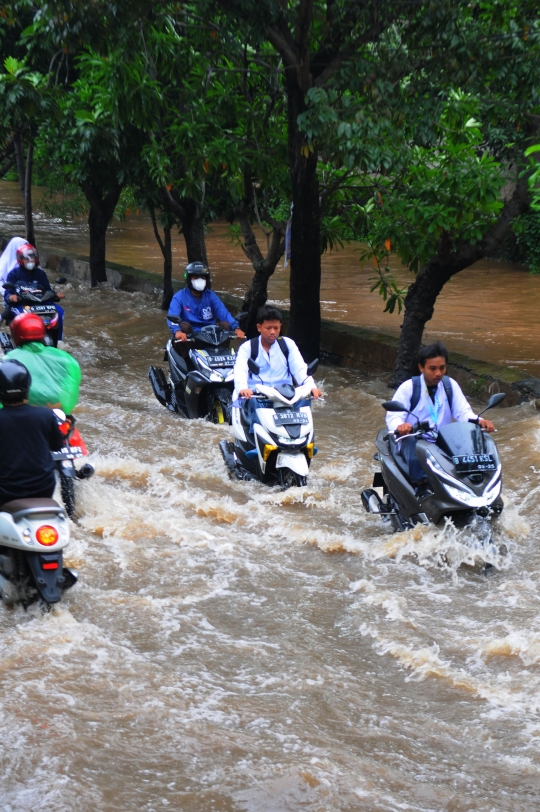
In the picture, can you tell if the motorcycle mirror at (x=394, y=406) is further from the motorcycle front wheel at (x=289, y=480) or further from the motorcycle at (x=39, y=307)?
the motorcycle at (x=39, y=307)

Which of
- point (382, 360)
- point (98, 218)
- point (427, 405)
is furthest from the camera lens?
point (98, 218)

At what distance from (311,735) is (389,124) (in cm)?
682

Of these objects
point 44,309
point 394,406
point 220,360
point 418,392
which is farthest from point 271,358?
point 44,309

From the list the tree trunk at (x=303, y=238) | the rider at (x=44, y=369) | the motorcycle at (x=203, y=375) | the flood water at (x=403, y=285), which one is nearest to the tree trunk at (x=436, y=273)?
the tree trunk at (x=303, y=238)

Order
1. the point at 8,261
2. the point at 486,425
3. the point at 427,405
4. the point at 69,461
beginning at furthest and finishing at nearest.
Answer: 1. the point at 8,261
2. the point at 427,405
3. the point at 69,461
4. the point at 486,425

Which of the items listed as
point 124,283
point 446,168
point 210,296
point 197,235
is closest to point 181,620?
point 210,296

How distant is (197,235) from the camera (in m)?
15.7

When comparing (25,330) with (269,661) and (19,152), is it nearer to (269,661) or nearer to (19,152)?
(269,661)

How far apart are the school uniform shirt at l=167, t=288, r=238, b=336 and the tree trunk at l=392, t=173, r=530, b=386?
2.29m

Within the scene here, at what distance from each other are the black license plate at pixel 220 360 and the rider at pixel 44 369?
10.8 ft

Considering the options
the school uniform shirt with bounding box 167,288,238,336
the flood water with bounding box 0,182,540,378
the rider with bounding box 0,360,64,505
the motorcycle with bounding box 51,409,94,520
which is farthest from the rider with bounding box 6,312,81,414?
the flood water with bounding box 0,182,540,378

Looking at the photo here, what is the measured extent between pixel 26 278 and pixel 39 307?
1.62 ft

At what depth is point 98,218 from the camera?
19.3m

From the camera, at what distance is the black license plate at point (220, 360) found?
32.3 feet
